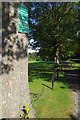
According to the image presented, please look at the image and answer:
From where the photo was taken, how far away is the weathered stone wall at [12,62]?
256cm

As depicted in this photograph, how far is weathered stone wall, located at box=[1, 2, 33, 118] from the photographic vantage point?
101 inches

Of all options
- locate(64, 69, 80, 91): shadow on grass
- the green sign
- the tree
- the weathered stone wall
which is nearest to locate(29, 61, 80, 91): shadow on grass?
locate(64, 69, 80, 91): shadow on grass

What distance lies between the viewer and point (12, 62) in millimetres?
2654

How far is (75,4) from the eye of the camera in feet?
33.8

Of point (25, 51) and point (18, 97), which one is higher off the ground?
point (25, 51)

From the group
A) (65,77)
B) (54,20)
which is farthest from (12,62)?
(54,20)

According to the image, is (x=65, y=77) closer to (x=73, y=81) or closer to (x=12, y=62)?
(x=73, y=81)

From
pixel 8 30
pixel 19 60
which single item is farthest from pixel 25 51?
pixel 8 30

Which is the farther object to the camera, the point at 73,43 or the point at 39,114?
the point at 73,43

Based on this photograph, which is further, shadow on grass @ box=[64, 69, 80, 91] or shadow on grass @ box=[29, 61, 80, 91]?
shadow on grass @ box=[29, 61, 80, 91]

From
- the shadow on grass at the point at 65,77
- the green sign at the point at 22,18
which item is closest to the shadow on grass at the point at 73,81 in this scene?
the shadow on grass at the point at 65,77

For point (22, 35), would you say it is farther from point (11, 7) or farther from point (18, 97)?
point (18, 97)

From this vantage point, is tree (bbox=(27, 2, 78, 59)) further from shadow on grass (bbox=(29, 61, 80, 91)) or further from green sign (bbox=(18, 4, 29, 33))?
green sign (bbox=(18, 4, 29, 33))

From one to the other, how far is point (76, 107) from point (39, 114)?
1.68m
